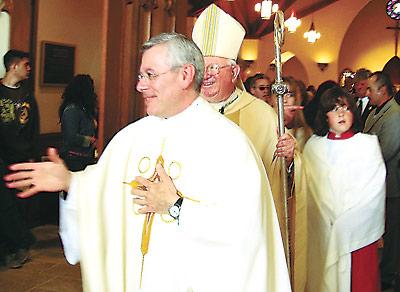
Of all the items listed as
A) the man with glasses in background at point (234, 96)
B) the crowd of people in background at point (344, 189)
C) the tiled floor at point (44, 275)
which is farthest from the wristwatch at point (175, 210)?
the tiled floor at point (44, 275)

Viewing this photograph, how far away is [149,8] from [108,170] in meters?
1.69

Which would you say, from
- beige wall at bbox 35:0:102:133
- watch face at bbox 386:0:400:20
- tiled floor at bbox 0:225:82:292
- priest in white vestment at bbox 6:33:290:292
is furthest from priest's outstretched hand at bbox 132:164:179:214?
watch face at bbox 386:0:400:20

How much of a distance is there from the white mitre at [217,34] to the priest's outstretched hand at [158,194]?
3.34 ft

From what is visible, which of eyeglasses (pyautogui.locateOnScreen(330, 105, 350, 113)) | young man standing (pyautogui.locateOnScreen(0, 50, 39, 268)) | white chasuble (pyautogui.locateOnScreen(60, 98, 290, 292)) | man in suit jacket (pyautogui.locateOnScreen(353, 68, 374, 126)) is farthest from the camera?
man in suit jacket (pyautogui.locateOnScreen(353, 68, 374, 126))

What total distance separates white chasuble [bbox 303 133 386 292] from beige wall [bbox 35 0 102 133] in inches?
155

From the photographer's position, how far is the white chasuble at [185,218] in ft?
6.10

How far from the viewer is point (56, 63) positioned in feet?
21.4

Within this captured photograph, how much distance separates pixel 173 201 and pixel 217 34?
1.19 metres

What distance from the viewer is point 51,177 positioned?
76.6 inches

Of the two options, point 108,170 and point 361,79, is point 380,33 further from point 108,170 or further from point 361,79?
point 108,170

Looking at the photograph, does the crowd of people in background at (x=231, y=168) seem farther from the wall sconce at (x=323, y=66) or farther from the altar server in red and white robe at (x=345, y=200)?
the wall sconce at (x=323, y=66)

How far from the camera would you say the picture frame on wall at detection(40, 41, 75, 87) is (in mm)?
6281

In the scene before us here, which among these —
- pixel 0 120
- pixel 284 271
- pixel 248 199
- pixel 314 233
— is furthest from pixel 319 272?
pixel 0 120

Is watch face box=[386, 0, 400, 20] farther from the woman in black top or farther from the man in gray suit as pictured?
the woman in black top
